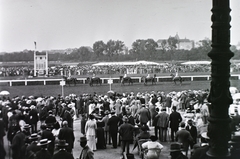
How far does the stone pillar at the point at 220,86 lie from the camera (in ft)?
10.7

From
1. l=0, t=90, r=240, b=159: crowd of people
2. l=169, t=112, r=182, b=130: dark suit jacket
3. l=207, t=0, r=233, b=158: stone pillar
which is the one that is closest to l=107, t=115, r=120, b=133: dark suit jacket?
l=0, t=90, r=240, b=159: crowd of people

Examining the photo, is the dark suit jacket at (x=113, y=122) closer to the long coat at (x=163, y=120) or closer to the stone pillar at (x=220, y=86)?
the long coat at (x=163, y=120)

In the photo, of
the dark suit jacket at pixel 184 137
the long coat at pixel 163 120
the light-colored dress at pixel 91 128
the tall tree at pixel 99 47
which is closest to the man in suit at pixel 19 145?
the light-colored dress at pixel 91 128

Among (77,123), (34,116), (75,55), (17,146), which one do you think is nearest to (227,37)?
(17,146)

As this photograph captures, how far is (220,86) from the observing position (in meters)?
3.28

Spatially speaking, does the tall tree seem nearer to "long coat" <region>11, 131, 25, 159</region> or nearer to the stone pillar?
"long coat" <region>11, 131, 25, 159</region>

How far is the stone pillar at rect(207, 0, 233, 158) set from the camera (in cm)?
325

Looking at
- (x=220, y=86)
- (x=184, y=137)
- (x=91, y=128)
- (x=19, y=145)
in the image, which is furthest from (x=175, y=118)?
(x=220, y=86)

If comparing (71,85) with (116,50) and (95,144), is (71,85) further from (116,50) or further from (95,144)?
(116,50)

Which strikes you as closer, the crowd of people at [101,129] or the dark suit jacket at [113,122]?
the crowd of people at [101,129]

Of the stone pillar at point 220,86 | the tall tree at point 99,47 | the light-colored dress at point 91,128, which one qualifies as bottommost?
the light-colored dress at point 91,128

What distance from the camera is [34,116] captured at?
1256 cm

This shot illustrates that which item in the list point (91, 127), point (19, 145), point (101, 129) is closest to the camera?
point (19, 145)

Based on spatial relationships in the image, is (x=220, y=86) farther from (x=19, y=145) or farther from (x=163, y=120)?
(x=163, y=120)
